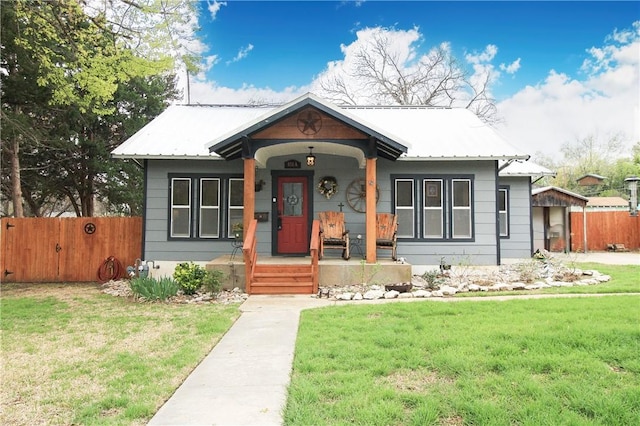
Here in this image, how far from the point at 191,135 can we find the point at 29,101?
15.0 feet

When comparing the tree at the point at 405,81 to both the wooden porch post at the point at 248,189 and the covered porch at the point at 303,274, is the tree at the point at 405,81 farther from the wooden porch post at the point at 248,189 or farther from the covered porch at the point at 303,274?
the covered porch at the point at 303,274

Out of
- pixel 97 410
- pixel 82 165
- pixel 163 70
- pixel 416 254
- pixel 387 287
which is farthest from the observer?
pixel 82 165

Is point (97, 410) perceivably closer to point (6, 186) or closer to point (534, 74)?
point (6, 186)

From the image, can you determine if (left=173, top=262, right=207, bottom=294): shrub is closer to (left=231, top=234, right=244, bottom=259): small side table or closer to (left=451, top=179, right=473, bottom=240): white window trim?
(left=231, top=234, right=244, bottom=259): small side table

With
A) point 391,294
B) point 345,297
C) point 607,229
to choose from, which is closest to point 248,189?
point 345,297

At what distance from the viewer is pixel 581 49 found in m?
17.0

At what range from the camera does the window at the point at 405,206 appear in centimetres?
917

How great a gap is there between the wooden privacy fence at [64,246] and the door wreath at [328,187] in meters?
4.67

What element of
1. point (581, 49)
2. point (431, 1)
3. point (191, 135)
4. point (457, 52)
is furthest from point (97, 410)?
point (457, 52)

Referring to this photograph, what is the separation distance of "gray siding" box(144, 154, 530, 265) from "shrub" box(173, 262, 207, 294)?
1.85m

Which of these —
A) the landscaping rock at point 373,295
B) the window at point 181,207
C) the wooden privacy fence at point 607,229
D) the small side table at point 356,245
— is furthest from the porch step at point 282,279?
the wooden privacy fence at point 607,229

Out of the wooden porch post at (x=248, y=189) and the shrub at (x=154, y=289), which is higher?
the wooden porch post at (x=248, y=189)

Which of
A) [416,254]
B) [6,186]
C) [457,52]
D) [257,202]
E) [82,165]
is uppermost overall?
[457,52]

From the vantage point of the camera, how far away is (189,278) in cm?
714
